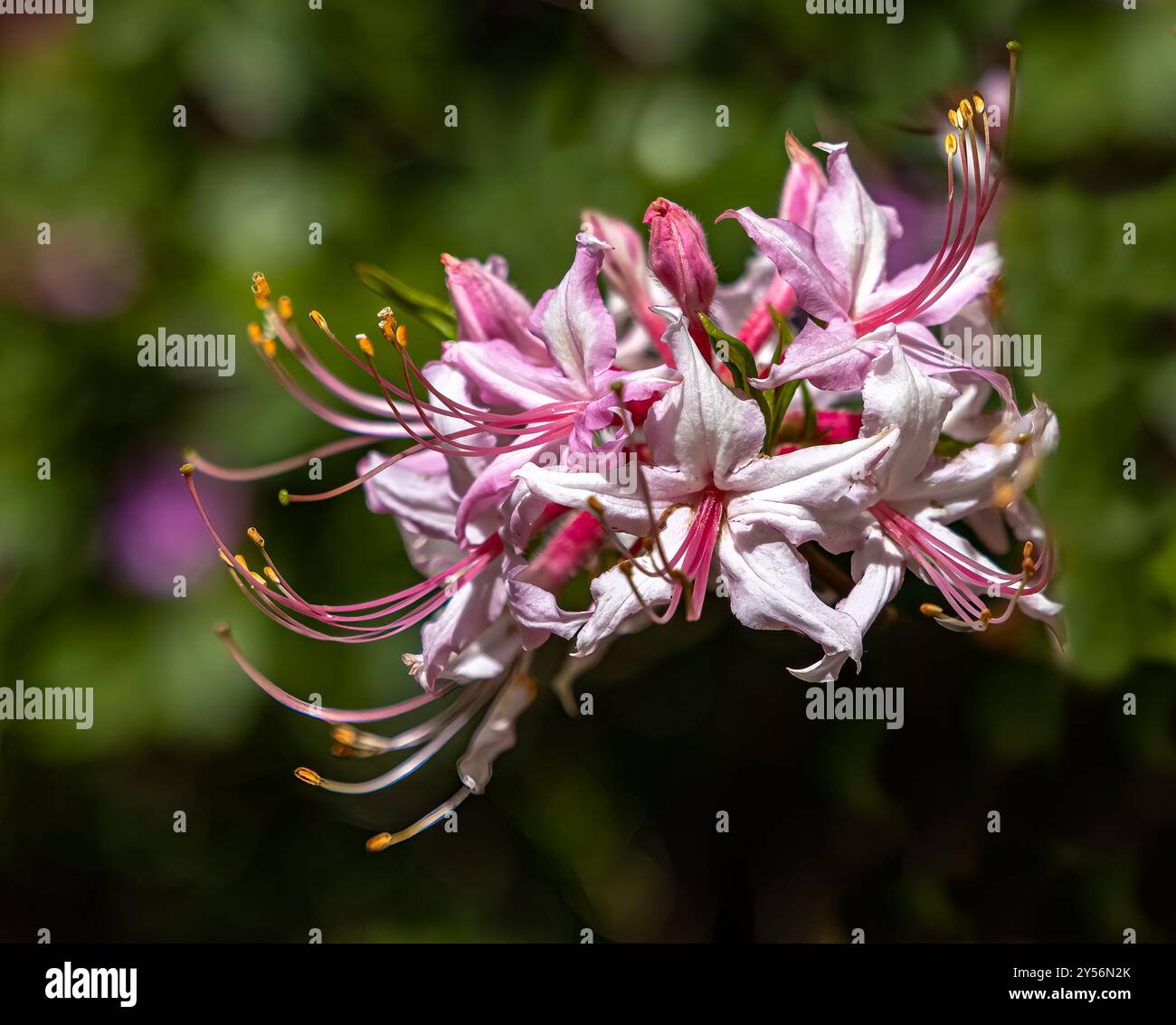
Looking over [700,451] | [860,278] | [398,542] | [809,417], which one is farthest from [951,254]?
[398,542]

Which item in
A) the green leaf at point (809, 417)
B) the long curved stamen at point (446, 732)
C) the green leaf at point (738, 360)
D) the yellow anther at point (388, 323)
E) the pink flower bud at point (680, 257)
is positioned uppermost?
the pink flower bud at point (680, 257)

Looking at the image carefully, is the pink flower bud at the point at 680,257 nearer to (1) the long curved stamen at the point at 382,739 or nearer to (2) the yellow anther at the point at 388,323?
(2) the yellow anther at the point at 388,323

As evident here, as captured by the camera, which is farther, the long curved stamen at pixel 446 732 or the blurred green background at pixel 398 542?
the blurred green background at pixel 398 542

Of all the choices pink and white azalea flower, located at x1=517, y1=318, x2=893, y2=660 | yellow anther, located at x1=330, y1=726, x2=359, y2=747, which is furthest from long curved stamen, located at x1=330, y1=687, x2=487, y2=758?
pink and white azalea flower, located at x1=517, y1=318, x2=893, y2=660

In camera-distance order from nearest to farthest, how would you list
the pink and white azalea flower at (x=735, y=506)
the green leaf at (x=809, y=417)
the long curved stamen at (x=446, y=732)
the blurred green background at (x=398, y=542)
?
the pink and white azalea flower at (x=735, y=506) < the green leaf at (x=809, y=417) < the long curved stamen at (x=446, y=732) < the blurred green background at (x=398, y=542)

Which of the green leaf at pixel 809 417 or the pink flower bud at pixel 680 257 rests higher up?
the pink flower bud at pixel 680 257

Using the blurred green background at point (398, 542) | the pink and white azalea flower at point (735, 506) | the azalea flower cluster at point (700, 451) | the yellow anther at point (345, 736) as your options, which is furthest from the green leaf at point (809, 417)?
the yellow anther at point (345, 736)

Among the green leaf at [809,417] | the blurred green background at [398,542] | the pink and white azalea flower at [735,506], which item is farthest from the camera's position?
the blurred green background at [398,542]
